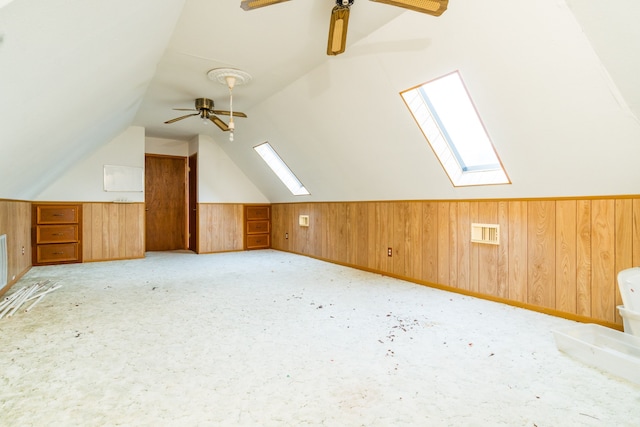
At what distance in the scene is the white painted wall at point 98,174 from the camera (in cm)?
516

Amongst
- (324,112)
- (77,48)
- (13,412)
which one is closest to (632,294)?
(324,112)

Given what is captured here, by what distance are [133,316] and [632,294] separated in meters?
3.47

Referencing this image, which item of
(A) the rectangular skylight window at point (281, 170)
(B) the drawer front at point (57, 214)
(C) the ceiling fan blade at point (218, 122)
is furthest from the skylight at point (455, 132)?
(B) the drawer front at point (57, 214)

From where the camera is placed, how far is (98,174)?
543 centimetres

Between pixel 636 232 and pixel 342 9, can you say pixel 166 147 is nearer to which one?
pixel 342 9

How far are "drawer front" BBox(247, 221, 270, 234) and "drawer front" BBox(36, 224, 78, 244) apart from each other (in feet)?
9.53

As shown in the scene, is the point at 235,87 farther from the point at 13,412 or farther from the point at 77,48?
the point at 13,412

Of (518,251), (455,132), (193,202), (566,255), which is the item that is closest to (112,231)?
(193,202)

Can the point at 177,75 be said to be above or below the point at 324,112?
above

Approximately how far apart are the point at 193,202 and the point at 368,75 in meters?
4.89

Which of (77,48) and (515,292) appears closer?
(77,48)

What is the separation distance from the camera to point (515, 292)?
2914mm

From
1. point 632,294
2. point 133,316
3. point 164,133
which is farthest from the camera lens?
point 164,133

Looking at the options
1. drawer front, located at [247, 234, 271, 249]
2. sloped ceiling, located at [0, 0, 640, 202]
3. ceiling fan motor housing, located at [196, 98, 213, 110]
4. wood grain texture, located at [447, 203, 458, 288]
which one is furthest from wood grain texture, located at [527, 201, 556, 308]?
drawer front, located at [247, 234, 271, 249]
